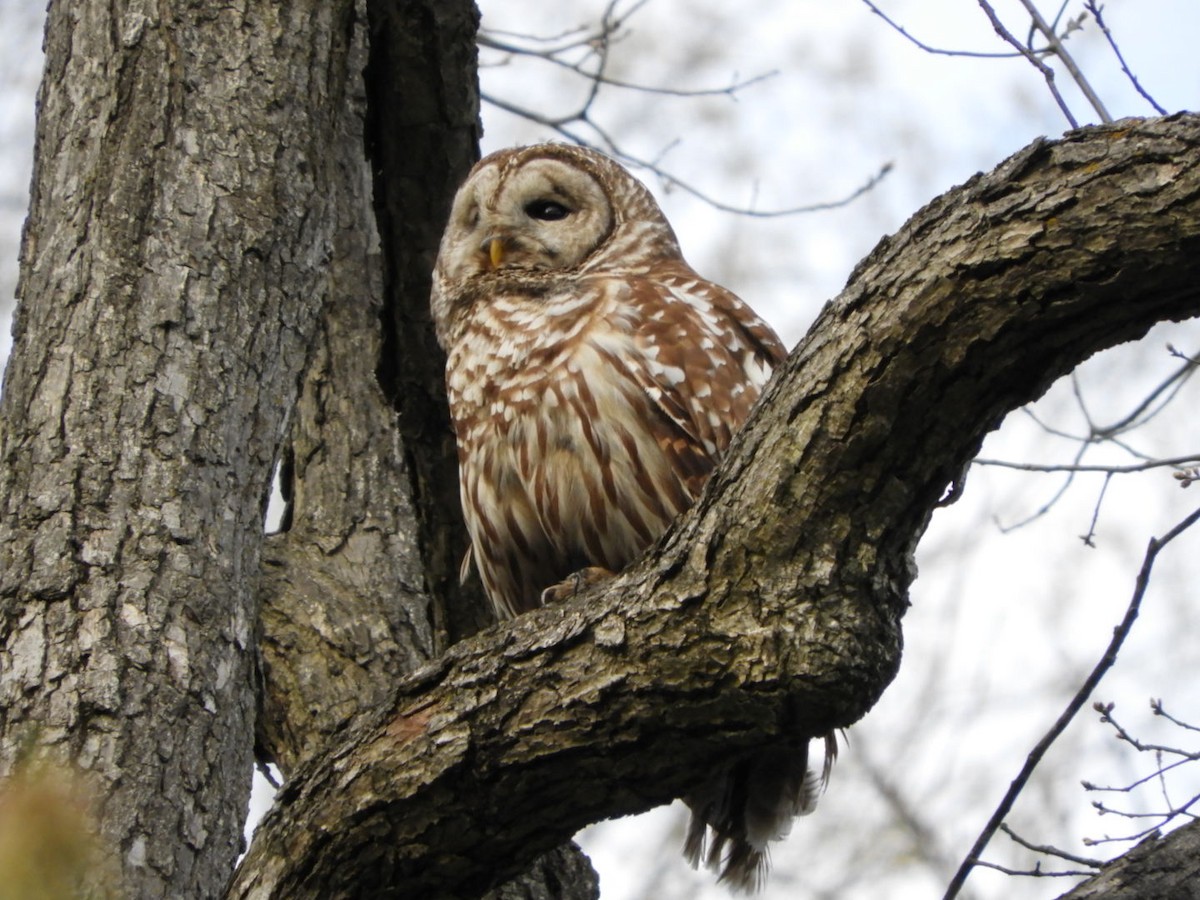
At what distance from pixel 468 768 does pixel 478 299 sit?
239 cm

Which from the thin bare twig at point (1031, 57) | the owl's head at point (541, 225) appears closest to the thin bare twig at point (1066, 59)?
the thin bare twig at point (1031, 57)

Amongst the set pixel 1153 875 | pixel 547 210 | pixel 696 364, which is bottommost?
pixel 1153 875

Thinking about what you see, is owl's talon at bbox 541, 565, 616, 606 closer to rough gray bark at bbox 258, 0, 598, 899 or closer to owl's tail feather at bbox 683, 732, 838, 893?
owl's tail feather at bbox 683, 732, 838, 893

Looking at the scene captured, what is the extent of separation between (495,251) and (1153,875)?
9.80ft

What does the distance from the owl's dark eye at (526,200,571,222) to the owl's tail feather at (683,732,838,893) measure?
2173 mm

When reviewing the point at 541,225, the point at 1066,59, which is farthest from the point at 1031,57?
the point at 541,225

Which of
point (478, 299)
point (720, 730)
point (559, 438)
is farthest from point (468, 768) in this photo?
point (478, 299)

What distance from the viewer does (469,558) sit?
15.5 feet

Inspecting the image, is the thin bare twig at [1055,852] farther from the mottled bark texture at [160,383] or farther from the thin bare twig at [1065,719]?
the mottled bark texture at [160,383]

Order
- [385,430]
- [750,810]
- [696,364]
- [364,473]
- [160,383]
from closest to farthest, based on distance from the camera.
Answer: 1. [160,383]
2. [750,810]
3. [696,364]
4. [364,473]
5. [385,430]

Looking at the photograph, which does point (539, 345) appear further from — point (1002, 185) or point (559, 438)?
point (1002, 185)

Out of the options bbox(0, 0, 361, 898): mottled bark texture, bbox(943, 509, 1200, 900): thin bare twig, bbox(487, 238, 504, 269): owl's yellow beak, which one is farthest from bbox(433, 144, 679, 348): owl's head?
bbox(943, 509, 1200, 900): thin bare twig

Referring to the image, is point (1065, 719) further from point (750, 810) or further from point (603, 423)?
→ point (603, 423)

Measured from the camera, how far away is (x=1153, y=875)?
2893 millimetres
